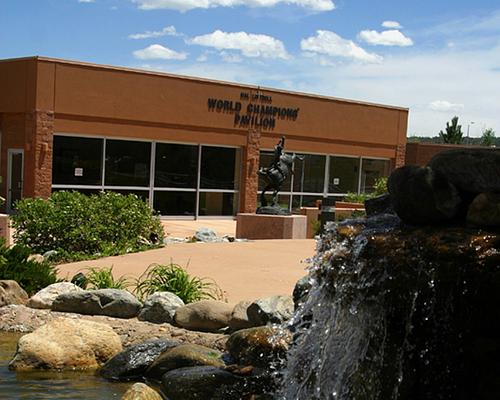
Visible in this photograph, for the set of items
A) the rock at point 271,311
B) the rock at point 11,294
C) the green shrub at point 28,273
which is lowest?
the rock at point 11,294

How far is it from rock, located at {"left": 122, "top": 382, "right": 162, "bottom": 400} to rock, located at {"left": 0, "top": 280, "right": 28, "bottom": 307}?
441 centimetres

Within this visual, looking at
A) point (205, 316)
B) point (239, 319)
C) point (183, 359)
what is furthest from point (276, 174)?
point (183, 359)

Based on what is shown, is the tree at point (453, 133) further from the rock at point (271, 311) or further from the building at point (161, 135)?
the rock at point (271, 311)

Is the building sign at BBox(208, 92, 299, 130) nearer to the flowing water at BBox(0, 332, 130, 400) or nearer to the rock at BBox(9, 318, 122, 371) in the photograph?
the rock at BBox(9, 318, 122, 371)

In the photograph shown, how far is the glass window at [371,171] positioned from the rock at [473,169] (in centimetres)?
2950

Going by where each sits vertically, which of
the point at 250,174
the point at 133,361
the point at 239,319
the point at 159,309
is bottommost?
the point at 133,361

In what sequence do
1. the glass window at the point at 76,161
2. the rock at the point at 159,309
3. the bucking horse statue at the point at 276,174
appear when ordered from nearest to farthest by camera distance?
the rock at the point at 159,309 < the bucking horse statue at the point at 276,174 < the glass window at the point at 76,161

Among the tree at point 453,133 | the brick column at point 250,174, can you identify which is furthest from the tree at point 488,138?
the brick column at point 250,174

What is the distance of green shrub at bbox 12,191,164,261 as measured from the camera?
49.7 ft

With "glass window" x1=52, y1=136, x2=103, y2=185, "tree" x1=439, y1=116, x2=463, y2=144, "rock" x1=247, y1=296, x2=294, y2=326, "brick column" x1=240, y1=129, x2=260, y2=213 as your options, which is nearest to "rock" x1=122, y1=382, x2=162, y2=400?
"rock" x1=247, y1=296, x2=294, y2=326

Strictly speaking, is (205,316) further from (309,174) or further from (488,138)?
(488,138)

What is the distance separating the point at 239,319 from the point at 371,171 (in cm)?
2713

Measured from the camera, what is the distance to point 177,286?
436 inches

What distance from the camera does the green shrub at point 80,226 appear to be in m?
15.1
